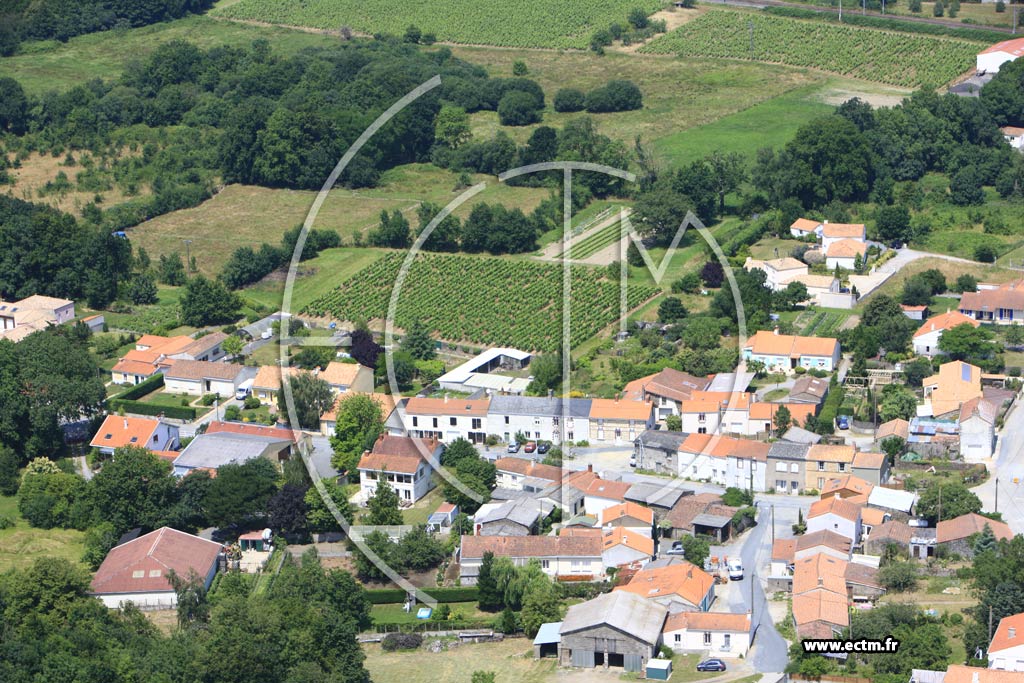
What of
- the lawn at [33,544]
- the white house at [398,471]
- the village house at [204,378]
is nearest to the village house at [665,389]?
the white house at [398,471]

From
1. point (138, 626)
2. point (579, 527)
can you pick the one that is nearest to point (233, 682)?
point (138, 626)

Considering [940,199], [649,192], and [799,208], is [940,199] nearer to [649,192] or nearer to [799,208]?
[799,208]

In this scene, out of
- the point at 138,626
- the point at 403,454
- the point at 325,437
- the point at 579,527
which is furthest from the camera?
the point at 325,437

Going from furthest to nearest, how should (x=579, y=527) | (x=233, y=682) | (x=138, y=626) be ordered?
(x=579, y=527), (x=138, y=626), (x=233, y=682)

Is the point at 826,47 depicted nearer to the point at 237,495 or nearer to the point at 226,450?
the point at 226,450

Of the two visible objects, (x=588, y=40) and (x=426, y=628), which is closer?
(x=426, y=628)

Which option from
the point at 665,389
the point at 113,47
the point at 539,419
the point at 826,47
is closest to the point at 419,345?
the point at 539,419
